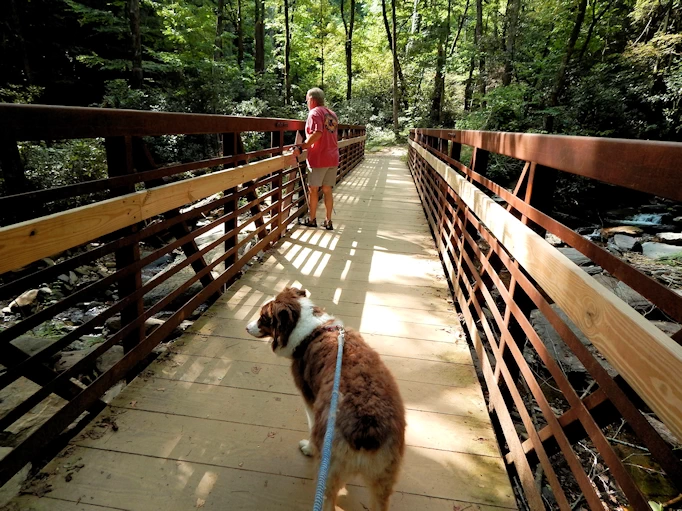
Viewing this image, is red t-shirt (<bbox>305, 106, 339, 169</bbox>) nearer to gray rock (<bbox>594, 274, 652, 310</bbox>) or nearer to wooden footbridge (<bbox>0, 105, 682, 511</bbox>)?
wooden footbridge (<bbox>0, 105, 682, 511</bbox>)

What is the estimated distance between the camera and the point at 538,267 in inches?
65.6

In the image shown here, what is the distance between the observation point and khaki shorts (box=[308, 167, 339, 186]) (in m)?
5.77

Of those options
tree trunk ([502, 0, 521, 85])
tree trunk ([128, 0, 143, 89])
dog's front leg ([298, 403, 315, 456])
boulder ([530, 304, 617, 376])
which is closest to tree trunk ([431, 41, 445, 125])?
tree trunk ([502, 0, 521, 85])

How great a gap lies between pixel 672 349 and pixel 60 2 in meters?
21.9

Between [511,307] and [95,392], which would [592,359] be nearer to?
[511,307]

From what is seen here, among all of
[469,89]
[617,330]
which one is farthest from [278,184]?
[469,89]

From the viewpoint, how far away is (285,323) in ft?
7.00

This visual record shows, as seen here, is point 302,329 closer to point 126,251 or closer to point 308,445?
point 308,445

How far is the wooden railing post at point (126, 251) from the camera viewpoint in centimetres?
213

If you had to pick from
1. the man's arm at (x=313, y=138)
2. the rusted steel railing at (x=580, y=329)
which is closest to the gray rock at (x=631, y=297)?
the rusted steel railing at (x=580, y=329)

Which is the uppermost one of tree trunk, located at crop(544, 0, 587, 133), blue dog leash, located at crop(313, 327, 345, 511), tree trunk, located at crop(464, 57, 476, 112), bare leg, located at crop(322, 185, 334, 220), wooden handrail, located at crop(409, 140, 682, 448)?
tree trunk, located at crop(464, 57, 476, 112)

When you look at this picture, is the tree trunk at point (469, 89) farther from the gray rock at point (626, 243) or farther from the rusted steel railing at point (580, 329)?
the rusted steel railing at point (580, 329)

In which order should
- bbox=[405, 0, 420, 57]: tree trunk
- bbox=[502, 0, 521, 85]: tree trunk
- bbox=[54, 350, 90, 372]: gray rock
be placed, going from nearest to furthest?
bbox=[54, 350, 90, 372]: gray rock
bbox=[502, 0, 521, 85]: tree trunk
bbox=[405, 0, 420, 57]: tree trunk

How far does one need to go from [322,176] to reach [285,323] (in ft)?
13.1
